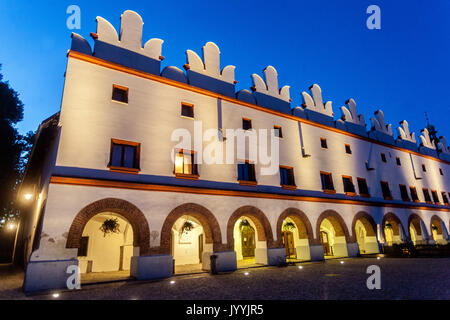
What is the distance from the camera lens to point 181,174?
43.1 feet

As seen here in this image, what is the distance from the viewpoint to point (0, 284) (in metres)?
10.2

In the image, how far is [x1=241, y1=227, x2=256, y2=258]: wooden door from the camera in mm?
19422

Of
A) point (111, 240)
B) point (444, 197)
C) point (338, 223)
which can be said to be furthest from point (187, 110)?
point (444, 197)

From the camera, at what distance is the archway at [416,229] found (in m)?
23.0

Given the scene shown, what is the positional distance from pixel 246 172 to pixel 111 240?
9301 mm

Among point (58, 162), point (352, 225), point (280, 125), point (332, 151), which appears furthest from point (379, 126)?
point (58, 162)

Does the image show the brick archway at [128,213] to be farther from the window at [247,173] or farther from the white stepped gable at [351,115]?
the white stepped gable at [351,115]

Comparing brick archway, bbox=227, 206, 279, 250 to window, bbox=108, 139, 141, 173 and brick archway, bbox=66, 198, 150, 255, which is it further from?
window, bbox=108, 139, 141, 173

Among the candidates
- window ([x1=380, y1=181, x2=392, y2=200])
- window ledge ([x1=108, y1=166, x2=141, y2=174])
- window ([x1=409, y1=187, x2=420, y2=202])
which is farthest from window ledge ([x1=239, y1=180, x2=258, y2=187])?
window ([x1=409, y1=187, x2=420, y2=202])

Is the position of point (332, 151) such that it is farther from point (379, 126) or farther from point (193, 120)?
point (193, 120)

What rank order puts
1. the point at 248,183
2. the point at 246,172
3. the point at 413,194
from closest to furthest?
1. the point at 248,183
2. the point at 246,172
3. the point at 413,194

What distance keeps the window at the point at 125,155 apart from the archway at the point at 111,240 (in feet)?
5.31

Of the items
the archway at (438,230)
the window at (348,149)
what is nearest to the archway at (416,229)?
the archway at (438,230)

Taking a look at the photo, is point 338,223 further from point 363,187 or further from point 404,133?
point 404,133
